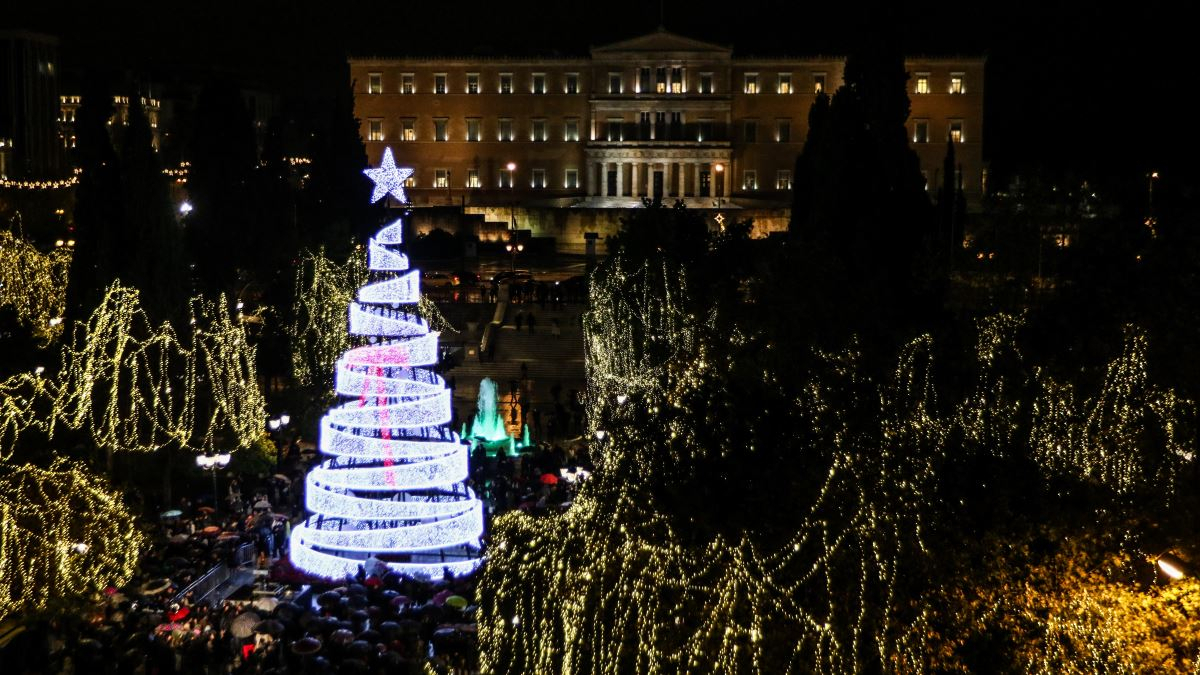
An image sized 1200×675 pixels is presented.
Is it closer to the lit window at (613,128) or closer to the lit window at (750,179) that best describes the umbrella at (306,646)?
the lit window at (613,128)

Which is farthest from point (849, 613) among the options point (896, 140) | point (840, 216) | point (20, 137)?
point (20, 137)

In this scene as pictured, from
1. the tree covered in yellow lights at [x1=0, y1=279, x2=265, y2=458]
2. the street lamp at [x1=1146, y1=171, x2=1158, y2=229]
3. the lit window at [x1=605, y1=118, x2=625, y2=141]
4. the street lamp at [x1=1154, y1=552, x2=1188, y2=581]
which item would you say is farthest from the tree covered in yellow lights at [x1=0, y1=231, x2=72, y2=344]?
the lit window at [x1=605, y1=118, x2=625, y2=141]

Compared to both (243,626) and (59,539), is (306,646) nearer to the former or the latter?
(243,626)

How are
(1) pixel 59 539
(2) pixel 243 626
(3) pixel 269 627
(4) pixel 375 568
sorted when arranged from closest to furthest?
1. (3) pixel 269 627
2. (1) pixel 59 539
3. (2) pixel 243 626
4. (4) pixel 375 568

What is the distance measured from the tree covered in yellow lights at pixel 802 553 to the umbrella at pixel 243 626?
10.4 ft

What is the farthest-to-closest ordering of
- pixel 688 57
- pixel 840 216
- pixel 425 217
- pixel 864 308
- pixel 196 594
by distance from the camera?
1. pixel 688 57
2. pixel 425 217
3. pixel 840 216
4. pixel 864 308
5. pixel 196 594

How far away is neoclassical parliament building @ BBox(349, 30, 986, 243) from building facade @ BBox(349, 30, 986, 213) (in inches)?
2.2

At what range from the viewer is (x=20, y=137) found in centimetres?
7162

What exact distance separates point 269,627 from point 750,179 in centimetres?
4511

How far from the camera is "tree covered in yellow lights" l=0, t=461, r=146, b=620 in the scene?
40.4 feet

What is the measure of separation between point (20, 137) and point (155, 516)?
6076 centimetres

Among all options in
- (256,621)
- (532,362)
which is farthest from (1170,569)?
(532,362)

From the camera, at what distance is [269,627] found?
12719mm

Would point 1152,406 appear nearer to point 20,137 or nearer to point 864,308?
point 864,308
